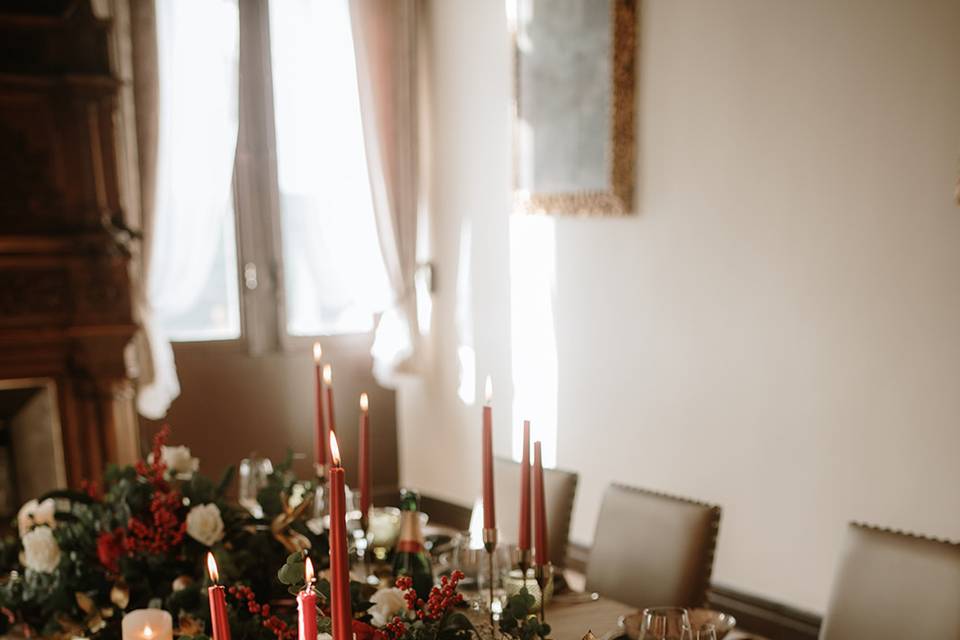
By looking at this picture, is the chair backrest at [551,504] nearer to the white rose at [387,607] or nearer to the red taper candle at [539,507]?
the red taper candle at [539,507]

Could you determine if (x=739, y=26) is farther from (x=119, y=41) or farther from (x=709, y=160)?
(x=119, y=41)

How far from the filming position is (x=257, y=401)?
13.7 ft

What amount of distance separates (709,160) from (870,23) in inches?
25.8

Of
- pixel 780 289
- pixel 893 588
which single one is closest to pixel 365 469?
pixel 893 588

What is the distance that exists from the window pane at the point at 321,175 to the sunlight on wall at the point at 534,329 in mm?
700

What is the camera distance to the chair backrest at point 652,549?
79.7 inches

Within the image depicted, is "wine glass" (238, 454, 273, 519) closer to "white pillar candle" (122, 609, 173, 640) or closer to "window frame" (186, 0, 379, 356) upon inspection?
"white pillar candle" (122, 609, 173, 640)

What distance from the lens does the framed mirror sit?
11.0 ft

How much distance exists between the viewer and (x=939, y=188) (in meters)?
2.56

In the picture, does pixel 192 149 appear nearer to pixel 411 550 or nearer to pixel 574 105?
pixel 574 105

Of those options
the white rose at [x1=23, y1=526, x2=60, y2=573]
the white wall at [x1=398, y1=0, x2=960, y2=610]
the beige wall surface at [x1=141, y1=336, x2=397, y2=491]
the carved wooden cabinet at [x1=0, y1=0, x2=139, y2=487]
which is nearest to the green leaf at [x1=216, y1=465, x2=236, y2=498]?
the white rose at [x1=23, y1=526, x2=60, y2=573]

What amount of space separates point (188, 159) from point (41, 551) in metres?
2.50

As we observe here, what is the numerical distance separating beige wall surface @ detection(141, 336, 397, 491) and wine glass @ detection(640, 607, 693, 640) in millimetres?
3021

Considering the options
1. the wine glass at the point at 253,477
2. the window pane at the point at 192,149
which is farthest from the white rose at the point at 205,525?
the window pane at the point at 192,149
